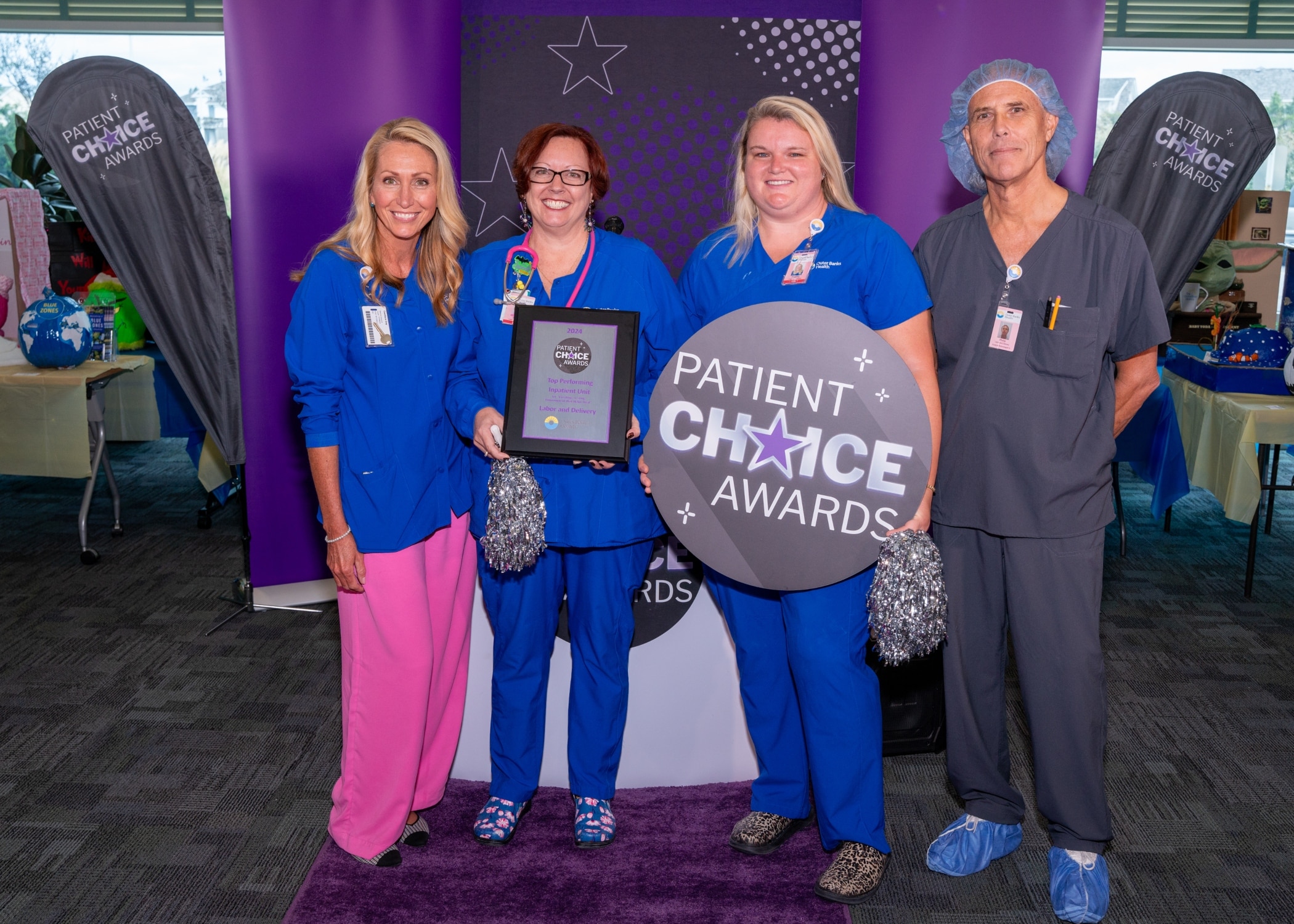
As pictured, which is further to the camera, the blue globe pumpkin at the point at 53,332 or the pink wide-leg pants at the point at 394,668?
the blue globe pumpkin at the point at 53,332

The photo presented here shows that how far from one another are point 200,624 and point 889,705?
2.51m

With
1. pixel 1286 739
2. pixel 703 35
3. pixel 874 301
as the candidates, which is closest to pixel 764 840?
pixel 874 301

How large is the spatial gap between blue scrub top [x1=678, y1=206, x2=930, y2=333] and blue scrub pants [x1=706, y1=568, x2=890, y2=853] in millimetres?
546

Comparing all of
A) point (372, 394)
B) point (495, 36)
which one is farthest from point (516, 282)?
point (495, 36)

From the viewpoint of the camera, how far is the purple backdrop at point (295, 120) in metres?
3.34

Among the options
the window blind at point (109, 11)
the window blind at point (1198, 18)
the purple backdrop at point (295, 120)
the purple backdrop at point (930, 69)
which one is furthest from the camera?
the window blind at point (109, 11)

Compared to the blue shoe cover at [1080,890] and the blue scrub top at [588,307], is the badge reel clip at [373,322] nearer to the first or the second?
the blue scrub top at [588,307]

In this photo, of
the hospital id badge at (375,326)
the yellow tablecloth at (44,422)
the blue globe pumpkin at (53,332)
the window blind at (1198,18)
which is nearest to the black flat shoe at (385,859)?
the hospital id badge at (375,326)

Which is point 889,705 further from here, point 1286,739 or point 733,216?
point 733,216

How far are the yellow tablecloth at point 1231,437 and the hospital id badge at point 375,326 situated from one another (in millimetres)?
3370

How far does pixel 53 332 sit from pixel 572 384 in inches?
133

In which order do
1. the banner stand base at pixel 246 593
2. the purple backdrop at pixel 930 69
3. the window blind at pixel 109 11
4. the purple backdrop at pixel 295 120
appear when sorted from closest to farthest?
the purple backdrop at pixel 930 69, the purple backdrop at pixel 295 120, the banner stand base at pixel 246 593, the window blind at pixel 109 11

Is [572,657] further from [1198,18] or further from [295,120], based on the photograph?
[1198,18]

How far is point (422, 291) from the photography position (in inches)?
84.9
